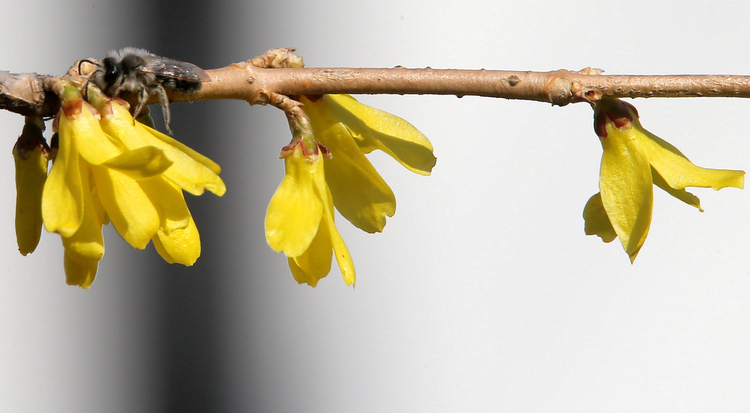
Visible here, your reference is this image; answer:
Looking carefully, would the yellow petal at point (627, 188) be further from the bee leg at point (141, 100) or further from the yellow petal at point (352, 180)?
the bee leg at point (141, 100)

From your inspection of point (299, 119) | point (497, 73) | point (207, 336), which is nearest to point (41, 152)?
point (299, 119)

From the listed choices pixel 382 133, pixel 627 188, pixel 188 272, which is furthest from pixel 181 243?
pixel 188 272

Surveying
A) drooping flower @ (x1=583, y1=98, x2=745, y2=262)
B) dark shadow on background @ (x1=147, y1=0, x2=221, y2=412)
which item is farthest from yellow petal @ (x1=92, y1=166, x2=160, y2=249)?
dark shadow on background @ (x1=147, y1=0, x2=221, y2=412)

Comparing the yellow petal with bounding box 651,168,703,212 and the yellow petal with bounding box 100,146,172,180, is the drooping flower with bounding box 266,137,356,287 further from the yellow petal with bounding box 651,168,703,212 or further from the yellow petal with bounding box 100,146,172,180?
the yellow petal with bounding box 651,168,703,212

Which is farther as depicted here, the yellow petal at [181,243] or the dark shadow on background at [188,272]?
the dark shadow on background at [188,272]

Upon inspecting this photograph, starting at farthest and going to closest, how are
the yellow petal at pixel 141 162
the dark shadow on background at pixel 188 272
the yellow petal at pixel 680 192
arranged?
the dark shadow on background at pixel 188 272, the yellow petal at pixel 680 192, the yellow petal at pixel 141 162

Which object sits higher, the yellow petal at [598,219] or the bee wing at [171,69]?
the bee wing at [171,69]

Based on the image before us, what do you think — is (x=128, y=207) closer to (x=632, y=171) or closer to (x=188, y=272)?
(x=632, y=171)

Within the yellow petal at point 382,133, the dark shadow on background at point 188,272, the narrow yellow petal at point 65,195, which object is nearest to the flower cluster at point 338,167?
the yellow petal at point 382,133

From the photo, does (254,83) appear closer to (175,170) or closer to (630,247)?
(175,170)
